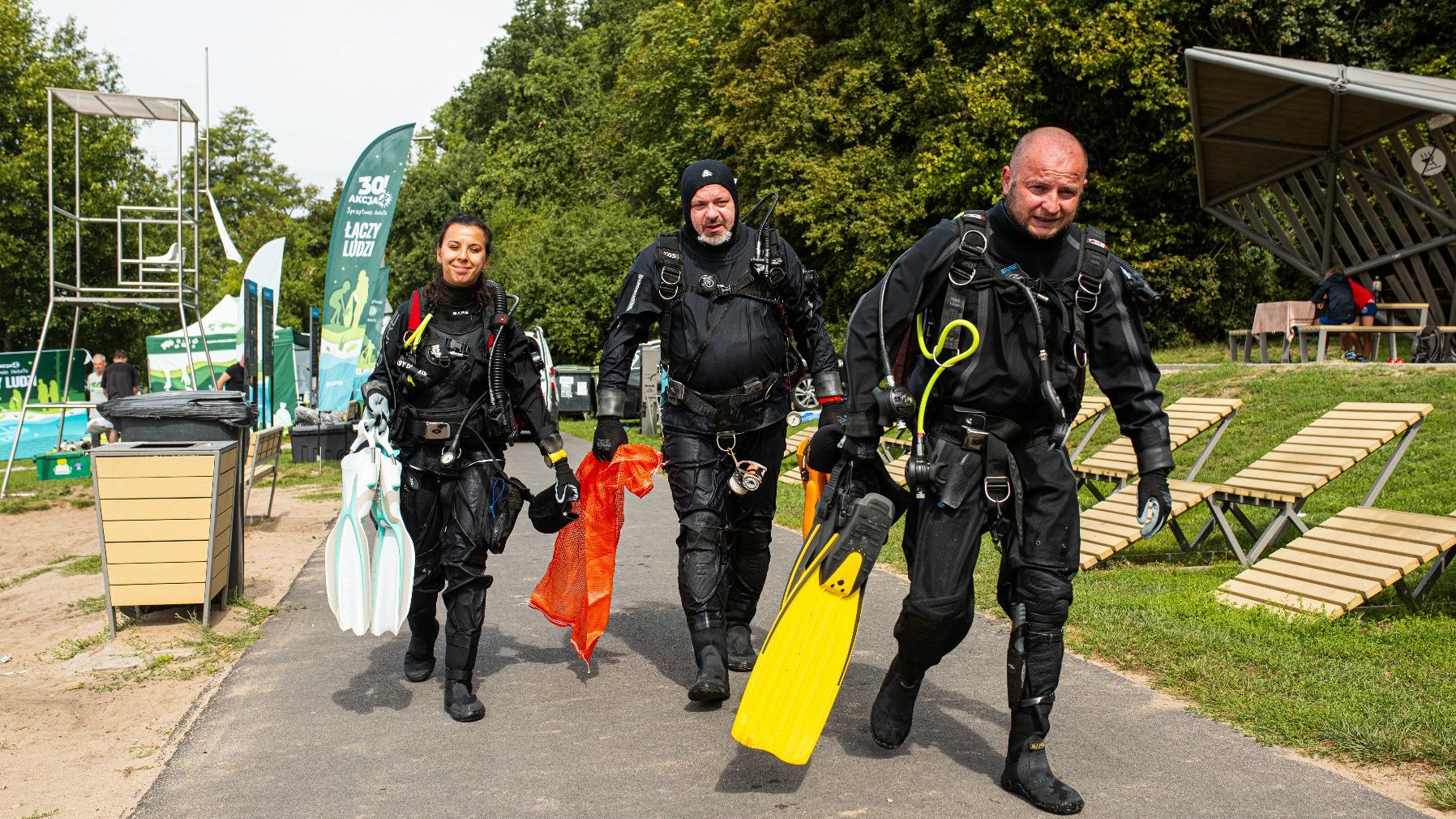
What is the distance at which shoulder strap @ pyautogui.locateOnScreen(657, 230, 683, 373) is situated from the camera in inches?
207

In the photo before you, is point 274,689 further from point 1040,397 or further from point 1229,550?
point 1229,550

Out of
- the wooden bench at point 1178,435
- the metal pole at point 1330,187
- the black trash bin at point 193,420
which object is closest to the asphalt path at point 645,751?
the black trash bin at point 193,420

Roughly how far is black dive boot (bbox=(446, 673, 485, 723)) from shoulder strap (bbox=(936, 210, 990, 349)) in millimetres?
2502

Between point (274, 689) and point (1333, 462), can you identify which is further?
point (1333, 462)

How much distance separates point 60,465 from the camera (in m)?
17.8

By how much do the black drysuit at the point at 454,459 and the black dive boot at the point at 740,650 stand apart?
1.21 m

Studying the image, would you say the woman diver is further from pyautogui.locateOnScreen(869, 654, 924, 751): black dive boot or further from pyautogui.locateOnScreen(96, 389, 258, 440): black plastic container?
pyautogui.locateOnScreen(96, 389, 258, 440): black plastic container

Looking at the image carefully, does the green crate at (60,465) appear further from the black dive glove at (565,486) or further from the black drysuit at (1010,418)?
the black drysuit at (1010,418)

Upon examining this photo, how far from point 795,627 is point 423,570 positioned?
6.73 ft

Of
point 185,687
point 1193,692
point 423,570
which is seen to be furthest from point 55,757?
point 1193,692

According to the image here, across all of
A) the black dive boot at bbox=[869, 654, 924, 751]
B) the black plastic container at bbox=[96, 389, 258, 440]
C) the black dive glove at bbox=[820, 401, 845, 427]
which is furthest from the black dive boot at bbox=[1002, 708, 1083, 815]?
the black plastic container at bbox=[96, 389, 258, 440]

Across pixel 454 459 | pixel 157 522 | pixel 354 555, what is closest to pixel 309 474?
pixel 157 522

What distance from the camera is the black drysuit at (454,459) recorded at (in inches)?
199

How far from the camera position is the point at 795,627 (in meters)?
3.91
